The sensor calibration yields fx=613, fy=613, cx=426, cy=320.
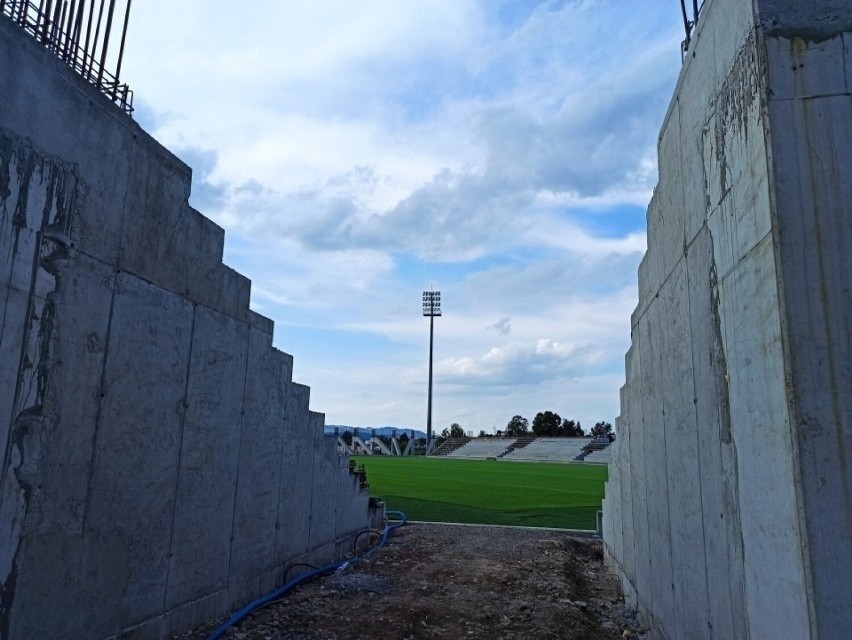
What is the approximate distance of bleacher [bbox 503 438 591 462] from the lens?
59.0 metres

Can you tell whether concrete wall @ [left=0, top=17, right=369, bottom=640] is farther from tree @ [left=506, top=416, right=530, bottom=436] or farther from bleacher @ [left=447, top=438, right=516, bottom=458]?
tree @ [left=506, top=416, right=530, bottom=436]

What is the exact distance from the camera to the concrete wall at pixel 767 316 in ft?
8.63

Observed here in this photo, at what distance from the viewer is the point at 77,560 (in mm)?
4793

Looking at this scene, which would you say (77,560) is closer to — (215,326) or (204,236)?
(215,326)

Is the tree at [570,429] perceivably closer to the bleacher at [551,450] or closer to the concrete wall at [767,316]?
the bleacher at [551,450]

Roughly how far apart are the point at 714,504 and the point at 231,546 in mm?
5406

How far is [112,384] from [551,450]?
61.9m

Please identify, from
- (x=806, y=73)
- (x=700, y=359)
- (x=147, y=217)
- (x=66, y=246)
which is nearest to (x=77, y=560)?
(x=66, y=246)

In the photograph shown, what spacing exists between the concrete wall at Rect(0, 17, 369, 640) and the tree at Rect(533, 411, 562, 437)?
279 feet

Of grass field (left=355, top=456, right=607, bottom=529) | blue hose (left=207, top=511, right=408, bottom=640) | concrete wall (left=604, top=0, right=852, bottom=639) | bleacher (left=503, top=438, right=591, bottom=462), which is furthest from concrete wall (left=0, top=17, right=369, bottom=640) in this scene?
bleacher (left=503, top=438, right=591, bottom=462)

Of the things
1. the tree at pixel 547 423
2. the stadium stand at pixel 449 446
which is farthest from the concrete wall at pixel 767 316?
A: the tree at pixel 547 423

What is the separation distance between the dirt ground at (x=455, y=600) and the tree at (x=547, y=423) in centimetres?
7936

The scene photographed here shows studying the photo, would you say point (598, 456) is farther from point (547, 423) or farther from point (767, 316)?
point (767, 316)

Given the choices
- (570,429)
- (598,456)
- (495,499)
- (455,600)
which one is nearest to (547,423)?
(570,429)
